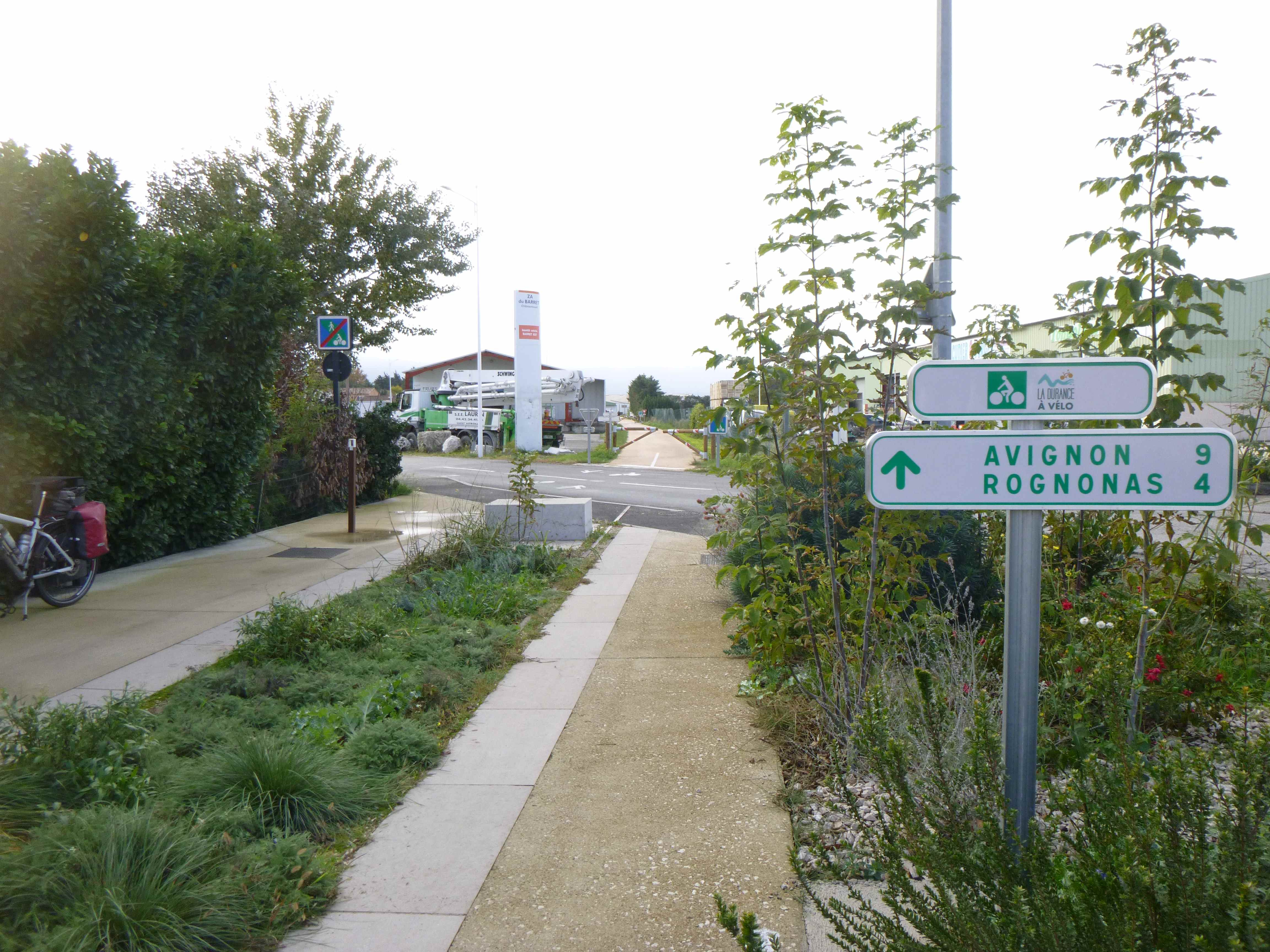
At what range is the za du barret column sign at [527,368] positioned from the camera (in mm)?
32312

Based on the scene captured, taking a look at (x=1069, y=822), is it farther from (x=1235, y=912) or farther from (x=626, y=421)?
(x=626, y=421)

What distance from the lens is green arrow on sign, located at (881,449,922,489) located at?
266 cm

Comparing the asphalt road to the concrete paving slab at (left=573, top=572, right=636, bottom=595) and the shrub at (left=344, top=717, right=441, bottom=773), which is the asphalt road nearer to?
the concrete paving slab at (left=573, top=572, right=636, bottom=595)

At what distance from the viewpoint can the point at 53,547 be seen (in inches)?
303

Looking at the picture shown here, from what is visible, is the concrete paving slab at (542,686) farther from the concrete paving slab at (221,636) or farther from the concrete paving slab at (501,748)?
the concrete paving slab at (221,636)

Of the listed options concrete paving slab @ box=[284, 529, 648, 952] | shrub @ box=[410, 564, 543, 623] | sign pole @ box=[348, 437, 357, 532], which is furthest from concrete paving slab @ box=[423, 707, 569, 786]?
sign pole @ box=[348, 437, 357, 532]

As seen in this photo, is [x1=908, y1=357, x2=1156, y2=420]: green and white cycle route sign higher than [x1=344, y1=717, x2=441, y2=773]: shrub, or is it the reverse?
[x1=908, y1=357, x2=1156, y2=420]: green and white cycle route sign

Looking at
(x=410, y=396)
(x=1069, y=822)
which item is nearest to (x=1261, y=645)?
(x=1069, y=822)

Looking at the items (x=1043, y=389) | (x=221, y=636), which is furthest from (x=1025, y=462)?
(x=221, y=636)

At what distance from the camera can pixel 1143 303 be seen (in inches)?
156

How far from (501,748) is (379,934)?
1750 mm

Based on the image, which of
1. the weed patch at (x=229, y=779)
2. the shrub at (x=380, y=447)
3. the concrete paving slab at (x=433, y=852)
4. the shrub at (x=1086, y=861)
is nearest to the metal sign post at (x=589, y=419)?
the shrub at (x=380, y=447)

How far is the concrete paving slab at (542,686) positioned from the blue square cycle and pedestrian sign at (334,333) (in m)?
7.13

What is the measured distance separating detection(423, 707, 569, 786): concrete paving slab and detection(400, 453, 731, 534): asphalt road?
836cm
